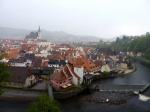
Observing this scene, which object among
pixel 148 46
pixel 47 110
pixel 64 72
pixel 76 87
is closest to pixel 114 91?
pixel 76 87

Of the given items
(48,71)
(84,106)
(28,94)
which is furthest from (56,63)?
(84,106)

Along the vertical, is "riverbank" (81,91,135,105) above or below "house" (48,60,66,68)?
below

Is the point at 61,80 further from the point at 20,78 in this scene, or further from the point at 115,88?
the point at 115,88

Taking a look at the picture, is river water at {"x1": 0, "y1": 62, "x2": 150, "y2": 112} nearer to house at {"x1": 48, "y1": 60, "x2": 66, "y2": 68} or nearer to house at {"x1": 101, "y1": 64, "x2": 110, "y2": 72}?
house at {"x1": 48, "y1": 60, "x2": 66, "y2": 68}

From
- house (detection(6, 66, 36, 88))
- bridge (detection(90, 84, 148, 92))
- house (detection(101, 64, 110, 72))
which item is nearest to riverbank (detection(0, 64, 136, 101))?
house (detection(6, 66, 36, 88))

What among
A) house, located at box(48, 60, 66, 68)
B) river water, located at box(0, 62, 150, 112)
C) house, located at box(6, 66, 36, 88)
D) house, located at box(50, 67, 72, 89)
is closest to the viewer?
river water, located at box(0, 62, 150, 112)

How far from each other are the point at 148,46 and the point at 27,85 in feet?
173

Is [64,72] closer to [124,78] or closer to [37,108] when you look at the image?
[124,78]

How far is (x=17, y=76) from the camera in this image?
3111cm

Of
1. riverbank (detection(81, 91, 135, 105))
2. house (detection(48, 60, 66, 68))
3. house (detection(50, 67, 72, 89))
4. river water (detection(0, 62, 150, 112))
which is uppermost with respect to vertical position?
house (detection(48, 60, 66, 68))

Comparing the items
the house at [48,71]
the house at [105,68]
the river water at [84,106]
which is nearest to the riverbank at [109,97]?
the river water at [84,106]

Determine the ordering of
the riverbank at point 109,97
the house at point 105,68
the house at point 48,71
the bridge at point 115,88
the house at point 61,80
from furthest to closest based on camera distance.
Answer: the house at point 105,68, the house at point 48,71, the bridge at point 115,88, the house at point 61,80, the riverbank at point 109,97

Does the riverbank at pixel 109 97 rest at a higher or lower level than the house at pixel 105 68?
lower

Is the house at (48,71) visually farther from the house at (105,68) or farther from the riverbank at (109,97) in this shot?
the riverbank at (109,97)
